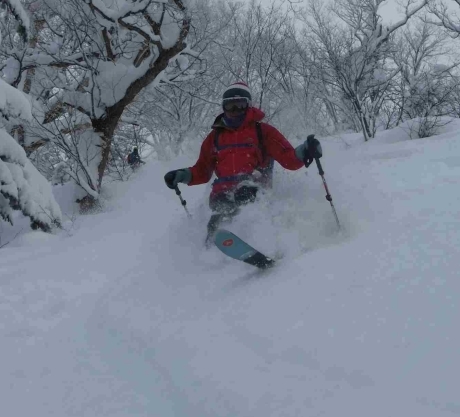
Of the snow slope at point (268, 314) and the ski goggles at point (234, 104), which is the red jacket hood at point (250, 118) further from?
the snow slope at point (268, 314)

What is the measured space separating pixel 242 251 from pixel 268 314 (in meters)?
0.91

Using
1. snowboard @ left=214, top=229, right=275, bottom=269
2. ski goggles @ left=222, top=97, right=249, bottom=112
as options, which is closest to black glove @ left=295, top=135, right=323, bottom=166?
ski goggles @ left=222, top=97, right=249, bottom=112

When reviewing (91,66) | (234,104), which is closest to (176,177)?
(234,104)

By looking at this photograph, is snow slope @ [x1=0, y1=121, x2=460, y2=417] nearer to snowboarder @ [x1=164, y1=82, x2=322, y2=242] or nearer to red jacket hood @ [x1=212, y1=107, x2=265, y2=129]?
snowboarder @ [x1=164, y1=82, x2=322, y2=242]

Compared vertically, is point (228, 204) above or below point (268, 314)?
above

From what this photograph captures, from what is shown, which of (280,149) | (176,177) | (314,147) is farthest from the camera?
(176,177)

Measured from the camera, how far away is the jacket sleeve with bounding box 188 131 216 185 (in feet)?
16.7

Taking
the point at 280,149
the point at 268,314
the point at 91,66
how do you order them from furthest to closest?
1. the point at 91,66
2. the point at 280,149
3. the point at 268,314

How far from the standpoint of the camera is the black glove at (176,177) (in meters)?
5.04

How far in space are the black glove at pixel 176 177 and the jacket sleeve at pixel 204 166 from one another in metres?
0.06

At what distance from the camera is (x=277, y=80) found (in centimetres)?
1809

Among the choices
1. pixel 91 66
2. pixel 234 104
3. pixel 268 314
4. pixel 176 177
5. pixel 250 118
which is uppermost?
pixel 91 66

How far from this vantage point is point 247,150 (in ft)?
15.6

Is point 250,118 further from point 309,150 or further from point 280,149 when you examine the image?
point 309,150
